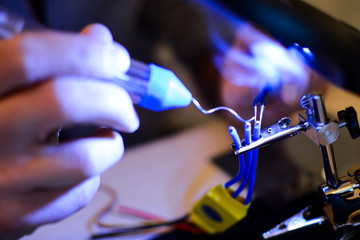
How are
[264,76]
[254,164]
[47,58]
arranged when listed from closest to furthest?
[47,58], [254,164], [264,76]

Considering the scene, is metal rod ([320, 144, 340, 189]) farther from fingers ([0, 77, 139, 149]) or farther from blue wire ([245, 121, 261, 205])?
fingers ([0, 77, 139, 149])

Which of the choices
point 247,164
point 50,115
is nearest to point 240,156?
point 247,164

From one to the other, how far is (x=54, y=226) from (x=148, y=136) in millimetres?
393

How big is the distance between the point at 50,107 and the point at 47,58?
0.04m

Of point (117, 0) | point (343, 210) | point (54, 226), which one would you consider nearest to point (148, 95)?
→ point (343, 210)

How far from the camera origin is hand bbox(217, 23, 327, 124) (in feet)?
1.41

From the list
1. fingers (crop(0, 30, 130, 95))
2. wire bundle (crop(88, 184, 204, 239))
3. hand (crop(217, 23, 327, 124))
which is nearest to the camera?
fingers (crop(0, 30, 130, 95))

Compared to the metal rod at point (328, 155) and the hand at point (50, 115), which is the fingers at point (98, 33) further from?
the metal rod at point (328, 155)

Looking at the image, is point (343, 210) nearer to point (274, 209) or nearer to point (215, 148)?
point (274, 209)

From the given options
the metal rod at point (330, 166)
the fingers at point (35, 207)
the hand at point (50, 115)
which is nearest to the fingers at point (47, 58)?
the hand at point (50, 115)

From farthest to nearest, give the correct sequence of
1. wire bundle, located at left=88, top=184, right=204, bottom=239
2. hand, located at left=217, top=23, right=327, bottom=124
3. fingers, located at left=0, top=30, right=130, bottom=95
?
wire bundle, located at left=88, top=184, right=204, bottom=239, hand, located at left=217, top=23, right=327, bottom=124, fingers, located at left=0, top=30, right=130, bottom=95

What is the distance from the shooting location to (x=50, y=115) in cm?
29

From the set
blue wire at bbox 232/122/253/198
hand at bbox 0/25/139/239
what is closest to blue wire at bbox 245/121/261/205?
blue wire at bbox 232/122/253/198

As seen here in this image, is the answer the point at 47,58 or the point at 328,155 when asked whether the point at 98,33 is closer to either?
the point at 47,58
